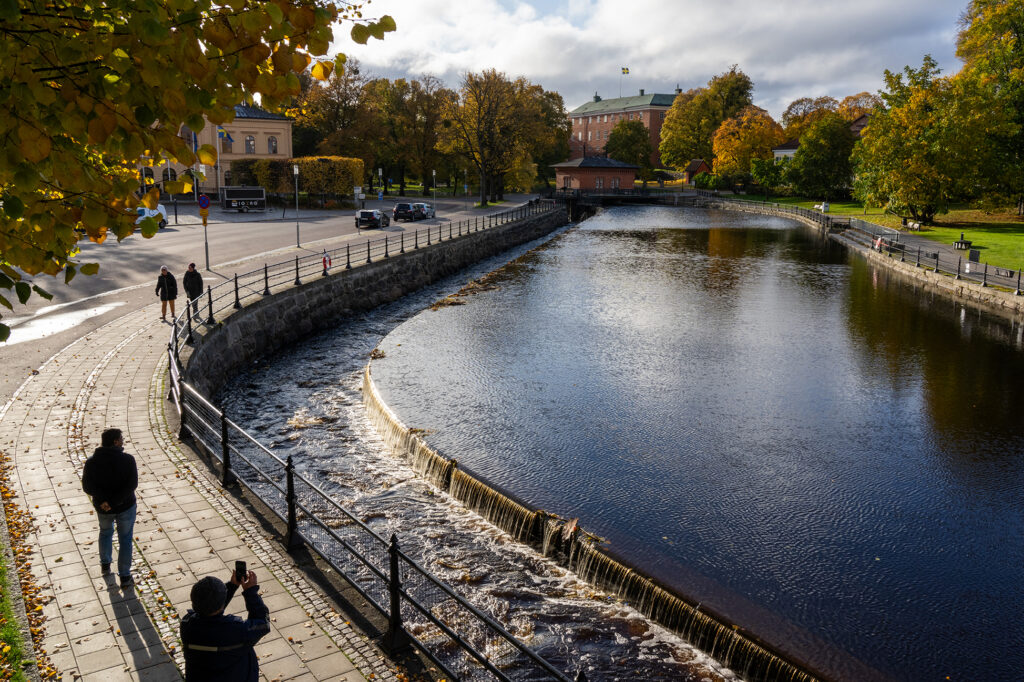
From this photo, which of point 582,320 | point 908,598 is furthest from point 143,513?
point 582,320

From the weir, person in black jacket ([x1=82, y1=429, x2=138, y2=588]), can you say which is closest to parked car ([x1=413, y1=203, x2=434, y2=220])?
the weir

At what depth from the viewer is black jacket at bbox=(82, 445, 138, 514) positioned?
7.77m

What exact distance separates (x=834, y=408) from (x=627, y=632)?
35.8 feet

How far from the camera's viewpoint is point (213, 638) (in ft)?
16.7

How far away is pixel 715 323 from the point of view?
92.6 feet

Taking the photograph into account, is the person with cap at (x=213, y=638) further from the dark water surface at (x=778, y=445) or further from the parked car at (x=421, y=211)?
the parked car at (x=421, y=211)

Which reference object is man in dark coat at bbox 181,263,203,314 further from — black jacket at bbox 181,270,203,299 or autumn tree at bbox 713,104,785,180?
autumn tree at bbox 713,104,785,180

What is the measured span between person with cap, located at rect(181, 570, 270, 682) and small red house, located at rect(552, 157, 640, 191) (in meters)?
107

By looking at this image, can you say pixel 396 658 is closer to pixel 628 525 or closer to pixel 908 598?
pixel 628 525

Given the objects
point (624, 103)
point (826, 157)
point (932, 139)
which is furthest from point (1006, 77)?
point (624, 103)

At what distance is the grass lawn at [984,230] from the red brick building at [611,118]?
78.3 meters

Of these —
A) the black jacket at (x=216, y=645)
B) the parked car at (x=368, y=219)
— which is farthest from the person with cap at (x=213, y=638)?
the parked car at (x=368, y=219)

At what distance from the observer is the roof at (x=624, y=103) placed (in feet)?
503

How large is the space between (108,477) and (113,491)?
161 millimetres
